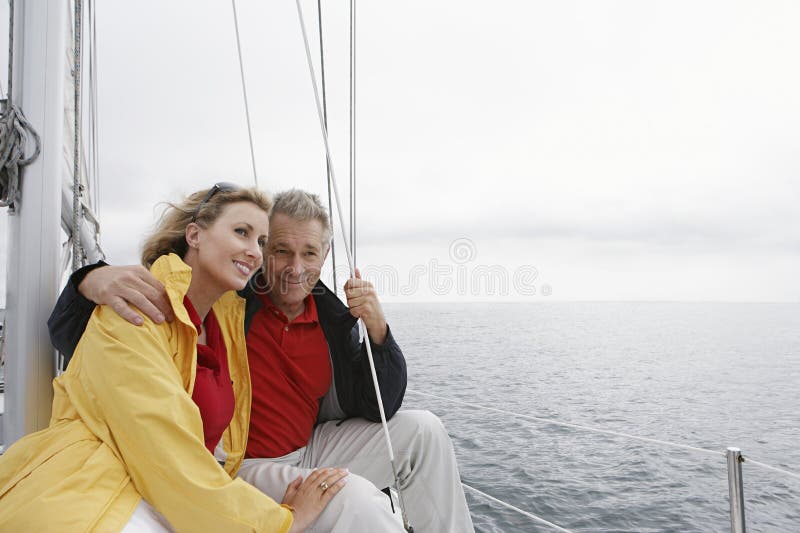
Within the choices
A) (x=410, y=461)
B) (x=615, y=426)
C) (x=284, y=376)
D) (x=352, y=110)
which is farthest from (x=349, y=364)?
(x=615, y=426)

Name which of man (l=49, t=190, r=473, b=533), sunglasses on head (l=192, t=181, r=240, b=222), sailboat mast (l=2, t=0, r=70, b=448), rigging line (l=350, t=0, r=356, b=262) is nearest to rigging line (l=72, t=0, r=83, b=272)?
sailboat mast (l=2, t=0, r=70, b=448)

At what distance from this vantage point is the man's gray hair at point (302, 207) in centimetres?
170

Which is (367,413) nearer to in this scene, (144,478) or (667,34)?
(144,478)

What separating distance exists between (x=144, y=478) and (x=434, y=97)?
111ft

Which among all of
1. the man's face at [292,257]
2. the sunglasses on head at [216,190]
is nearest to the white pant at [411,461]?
the man's face at [292,257]

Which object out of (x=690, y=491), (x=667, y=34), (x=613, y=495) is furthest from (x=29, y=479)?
(x=667, y=34)

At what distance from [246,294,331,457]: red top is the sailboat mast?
0.56m

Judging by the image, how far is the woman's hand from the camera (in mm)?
1245

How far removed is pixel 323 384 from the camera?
68.4 inches

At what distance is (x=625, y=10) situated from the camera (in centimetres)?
6838

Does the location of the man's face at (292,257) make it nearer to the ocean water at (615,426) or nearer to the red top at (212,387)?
the red top at (212,387)

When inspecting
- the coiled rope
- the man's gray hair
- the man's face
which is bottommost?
the man's face

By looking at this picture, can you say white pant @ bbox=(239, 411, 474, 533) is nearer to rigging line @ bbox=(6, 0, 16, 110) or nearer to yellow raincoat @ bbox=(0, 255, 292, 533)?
yellow raincoat @ bbox=(0, 255, 292, 533)

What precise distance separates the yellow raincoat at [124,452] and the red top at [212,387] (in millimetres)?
148
